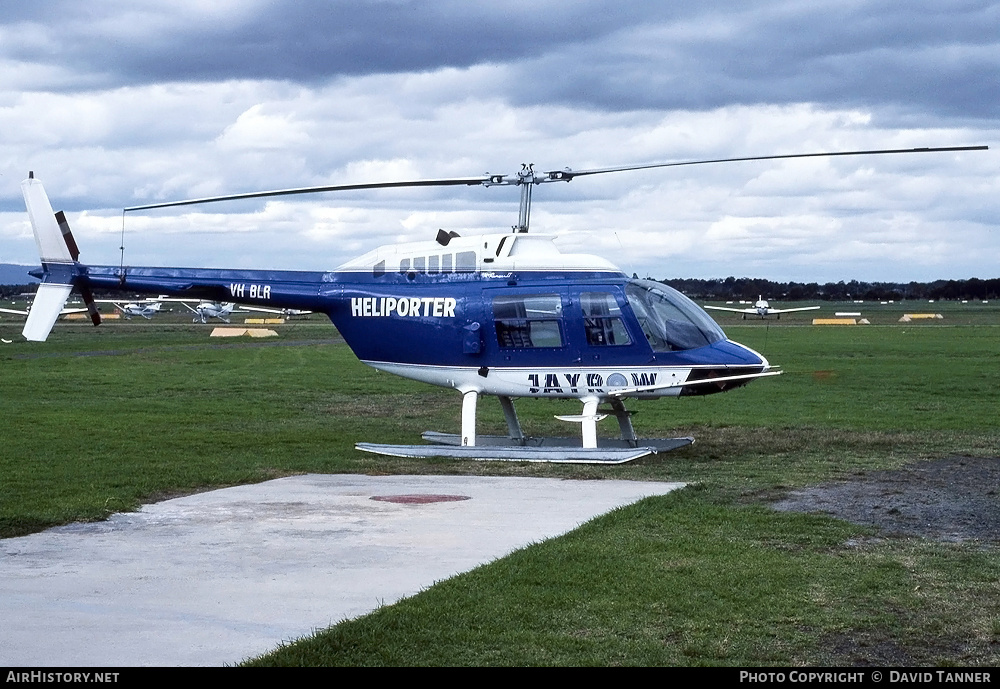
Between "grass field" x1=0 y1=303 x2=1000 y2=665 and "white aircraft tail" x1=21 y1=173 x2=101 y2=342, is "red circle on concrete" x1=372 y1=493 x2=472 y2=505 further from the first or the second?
"white aircraft tail" x1=21 y1=173 x2=101 y2=342

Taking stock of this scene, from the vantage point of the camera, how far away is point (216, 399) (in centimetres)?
2866

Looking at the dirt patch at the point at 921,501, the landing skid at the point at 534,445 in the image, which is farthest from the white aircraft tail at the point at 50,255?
the dirt patch at the point at 921,501

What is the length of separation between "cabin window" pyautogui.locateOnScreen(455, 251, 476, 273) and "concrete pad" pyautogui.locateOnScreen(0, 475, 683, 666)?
420 cm

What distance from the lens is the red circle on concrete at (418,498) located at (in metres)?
13.5

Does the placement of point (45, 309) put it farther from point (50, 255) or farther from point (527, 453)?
point (527, 453)

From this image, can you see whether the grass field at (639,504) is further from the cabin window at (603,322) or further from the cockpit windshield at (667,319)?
the cabin window at (603,322)

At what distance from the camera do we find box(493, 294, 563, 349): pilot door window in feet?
58.0

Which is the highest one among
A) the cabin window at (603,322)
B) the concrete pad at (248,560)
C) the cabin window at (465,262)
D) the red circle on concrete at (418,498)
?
the cabin window at (465,262)

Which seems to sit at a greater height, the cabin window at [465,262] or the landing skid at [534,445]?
the cabin window at [465,262]

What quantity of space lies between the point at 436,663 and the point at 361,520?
16.6 ft

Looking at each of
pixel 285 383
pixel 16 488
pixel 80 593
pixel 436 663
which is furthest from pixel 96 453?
pixel 285 383

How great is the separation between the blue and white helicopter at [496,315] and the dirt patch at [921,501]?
2.90 metres

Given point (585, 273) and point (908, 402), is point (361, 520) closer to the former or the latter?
point (585, 273)

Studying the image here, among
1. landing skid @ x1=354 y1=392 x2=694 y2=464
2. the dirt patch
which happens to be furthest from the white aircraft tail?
the dirt patch
